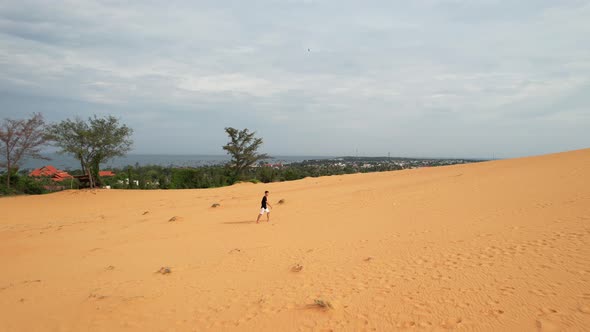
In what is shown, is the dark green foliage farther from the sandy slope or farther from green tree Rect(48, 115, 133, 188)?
the sandy slope

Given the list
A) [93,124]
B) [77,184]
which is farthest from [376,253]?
[77,184]

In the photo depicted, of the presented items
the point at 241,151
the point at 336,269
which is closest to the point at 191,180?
the point at 241,151

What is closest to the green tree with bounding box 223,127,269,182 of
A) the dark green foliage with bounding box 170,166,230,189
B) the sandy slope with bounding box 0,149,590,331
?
the dark green foliage with bounding box 170,166,230,189

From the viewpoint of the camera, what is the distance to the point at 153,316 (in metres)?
5.08

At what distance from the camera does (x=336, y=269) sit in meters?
6.32

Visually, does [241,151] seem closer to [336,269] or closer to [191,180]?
[191,180]

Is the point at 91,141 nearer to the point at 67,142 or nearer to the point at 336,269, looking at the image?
the point at 67,142

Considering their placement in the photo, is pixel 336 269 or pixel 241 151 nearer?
pixel 336 269

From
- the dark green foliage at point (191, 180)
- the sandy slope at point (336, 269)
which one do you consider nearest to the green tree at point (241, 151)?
the dark green foliage at point (191, 180)

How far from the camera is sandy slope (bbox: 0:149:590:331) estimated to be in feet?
14.4

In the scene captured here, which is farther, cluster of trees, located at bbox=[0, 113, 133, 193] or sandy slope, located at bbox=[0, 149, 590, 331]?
cluster of trees, located at bbox=[0, 113, 133, 193]

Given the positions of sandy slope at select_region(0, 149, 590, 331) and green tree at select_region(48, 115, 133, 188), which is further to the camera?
green tree at select_region(48, 115, 133, 188)

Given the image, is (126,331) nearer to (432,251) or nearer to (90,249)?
(432,251)

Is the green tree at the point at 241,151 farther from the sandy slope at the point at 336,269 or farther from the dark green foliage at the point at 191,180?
the sandy slope at the point at 336,269
